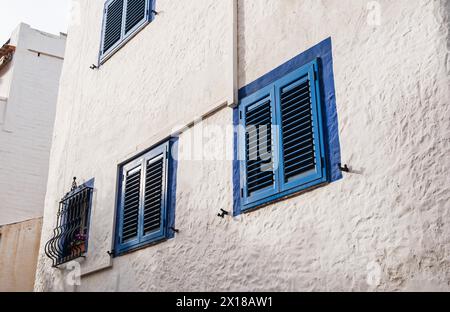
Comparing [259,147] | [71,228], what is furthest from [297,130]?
[71,228]

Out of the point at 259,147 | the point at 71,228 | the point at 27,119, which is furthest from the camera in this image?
the point at 27,119

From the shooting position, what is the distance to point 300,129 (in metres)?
6.95

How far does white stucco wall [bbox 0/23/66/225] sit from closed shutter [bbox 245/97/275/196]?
9.88 meters

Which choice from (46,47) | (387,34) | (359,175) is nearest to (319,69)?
(387,34)

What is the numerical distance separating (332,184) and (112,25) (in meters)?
6.32

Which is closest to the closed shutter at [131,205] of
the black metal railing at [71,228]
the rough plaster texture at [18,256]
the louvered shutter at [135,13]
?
the black metal railing at [71,228]

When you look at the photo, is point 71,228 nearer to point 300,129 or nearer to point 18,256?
point 18,256

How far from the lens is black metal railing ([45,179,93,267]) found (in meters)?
10.0

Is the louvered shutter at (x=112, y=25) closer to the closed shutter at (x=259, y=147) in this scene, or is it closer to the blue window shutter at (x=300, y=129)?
the closed shutter at (x=259, y=147)

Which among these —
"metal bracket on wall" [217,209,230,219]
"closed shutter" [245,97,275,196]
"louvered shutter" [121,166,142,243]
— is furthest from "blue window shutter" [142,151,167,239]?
"closed shutter" [245,97,275,196]

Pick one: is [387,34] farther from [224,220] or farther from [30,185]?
[30,185]

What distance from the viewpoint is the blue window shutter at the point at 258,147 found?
7.14m

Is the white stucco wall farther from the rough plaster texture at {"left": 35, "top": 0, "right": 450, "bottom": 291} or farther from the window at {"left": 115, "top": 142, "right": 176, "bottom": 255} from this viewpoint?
the window at {"left": 115, "top": 142, "right": 176, "bottom": 255}

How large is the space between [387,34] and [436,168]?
1.52 metres
